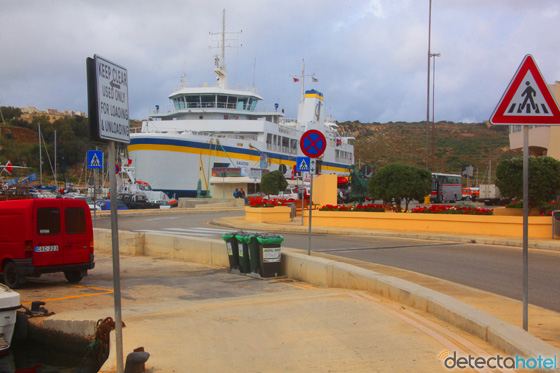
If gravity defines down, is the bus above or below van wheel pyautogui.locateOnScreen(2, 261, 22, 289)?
above

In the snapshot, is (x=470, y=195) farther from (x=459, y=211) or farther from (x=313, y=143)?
(x=313, y=143)

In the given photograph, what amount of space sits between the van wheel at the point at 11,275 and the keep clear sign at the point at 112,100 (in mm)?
6749

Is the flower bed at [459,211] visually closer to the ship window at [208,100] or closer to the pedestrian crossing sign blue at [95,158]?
the pedestrian crossing sign blue at [95,158]

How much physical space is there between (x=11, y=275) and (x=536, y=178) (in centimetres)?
1684

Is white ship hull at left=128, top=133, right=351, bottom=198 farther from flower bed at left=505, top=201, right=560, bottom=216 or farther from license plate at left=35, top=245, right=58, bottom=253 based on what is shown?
license plate at left=35, top=245, right=58, bottom=253

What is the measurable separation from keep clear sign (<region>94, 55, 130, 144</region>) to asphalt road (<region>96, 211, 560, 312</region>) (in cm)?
645

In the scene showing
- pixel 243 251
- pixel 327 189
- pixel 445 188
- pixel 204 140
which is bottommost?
pixel 243 251

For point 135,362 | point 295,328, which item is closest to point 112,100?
point 135,362

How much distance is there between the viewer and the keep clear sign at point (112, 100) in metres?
4.18

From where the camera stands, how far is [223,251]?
41.1 feet

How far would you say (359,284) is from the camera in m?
8.44

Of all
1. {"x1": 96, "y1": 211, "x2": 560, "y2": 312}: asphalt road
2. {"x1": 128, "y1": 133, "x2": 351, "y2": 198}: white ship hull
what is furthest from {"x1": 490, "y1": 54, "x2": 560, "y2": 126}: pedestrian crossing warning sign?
{"x1": 128, "y1": 133, "x2": 351, "y2": 198}: white ship hull

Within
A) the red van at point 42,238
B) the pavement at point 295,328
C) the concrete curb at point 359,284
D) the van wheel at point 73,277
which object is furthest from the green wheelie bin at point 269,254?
the van wheel at point 73,277

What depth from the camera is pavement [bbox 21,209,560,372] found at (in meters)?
4.81
